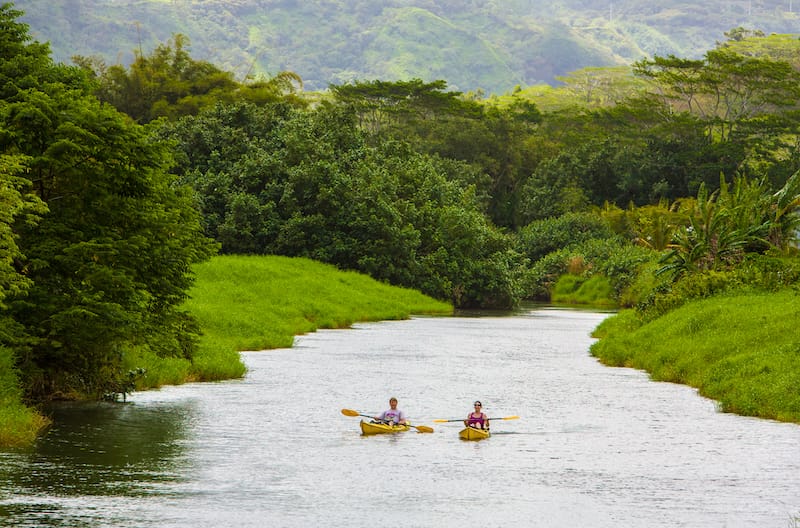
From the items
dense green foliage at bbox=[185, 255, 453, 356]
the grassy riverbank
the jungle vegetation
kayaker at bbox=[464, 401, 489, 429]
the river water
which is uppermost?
the jungle vegetation

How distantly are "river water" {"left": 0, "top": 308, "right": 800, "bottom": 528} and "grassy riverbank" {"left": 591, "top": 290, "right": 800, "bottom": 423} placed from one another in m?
0.80

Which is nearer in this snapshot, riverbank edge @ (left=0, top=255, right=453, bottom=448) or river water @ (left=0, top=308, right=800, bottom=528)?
river water @ (left=0, top=308, right=800, bottom=528)

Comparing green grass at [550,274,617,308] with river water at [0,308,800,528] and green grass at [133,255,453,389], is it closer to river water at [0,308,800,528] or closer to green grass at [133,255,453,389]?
green grass at [133,255,453,389]

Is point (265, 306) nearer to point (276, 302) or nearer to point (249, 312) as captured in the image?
point (276, 302)

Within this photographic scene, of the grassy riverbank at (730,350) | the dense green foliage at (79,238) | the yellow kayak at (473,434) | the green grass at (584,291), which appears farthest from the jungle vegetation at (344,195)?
the yellow kayak at (473,434)

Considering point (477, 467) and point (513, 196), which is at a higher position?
point (513, 196)

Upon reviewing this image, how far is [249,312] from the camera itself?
5562cm

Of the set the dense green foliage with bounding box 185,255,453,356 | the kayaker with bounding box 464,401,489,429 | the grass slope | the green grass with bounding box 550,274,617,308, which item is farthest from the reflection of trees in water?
the green grass with bounding box 550,274,617,308

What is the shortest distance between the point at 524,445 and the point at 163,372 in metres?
13.8

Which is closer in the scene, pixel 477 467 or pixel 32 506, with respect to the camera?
pixel 32 506

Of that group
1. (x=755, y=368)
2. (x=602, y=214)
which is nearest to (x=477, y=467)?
(x=755, y=368)

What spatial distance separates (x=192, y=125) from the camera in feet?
262

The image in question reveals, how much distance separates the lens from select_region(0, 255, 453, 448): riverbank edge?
26.5m

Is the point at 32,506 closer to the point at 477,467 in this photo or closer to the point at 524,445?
the point at 477,467
